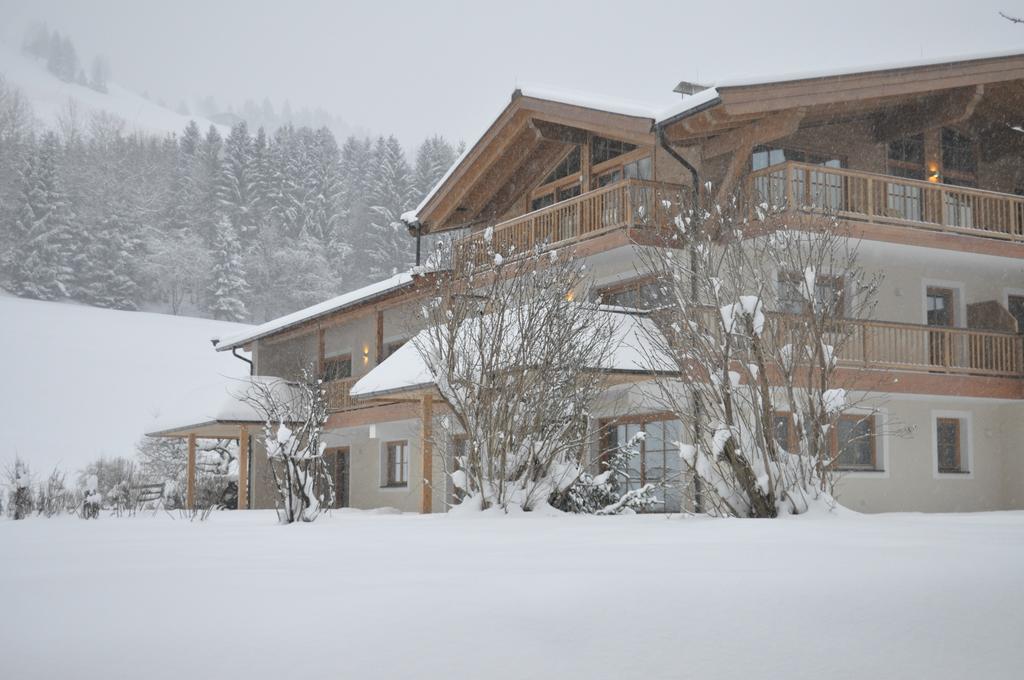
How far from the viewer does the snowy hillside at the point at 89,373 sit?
44.9m

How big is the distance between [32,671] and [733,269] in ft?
26.9

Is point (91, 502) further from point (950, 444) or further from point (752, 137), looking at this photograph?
point (950, 444)

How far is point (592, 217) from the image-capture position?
18.1 meters

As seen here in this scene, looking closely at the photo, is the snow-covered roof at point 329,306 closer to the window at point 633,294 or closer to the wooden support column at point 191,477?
the wooden support column at point 191,477

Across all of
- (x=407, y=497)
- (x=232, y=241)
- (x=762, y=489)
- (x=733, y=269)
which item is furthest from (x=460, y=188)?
(x=232, y=241)

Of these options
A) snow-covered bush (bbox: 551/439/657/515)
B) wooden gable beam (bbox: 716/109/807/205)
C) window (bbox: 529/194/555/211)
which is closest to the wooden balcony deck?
window (bbox: 529/194/555/211)

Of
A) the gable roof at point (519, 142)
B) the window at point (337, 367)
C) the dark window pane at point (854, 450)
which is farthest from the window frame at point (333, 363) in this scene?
the dark window pane at point (854, 450)

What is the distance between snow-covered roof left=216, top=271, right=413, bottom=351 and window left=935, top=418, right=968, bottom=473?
32.0 feet

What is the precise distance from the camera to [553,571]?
18.1 ft

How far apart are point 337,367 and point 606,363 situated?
13153 millimetres

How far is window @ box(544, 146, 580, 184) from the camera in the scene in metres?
20.8

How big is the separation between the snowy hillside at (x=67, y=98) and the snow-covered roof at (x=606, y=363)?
3954 inches

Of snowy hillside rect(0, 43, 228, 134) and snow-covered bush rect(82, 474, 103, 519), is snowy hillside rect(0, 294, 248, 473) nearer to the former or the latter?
snow-covered bush rect(82, 474, 103, 519)

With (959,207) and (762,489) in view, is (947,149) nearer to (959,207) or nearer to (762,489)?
(959,207)
